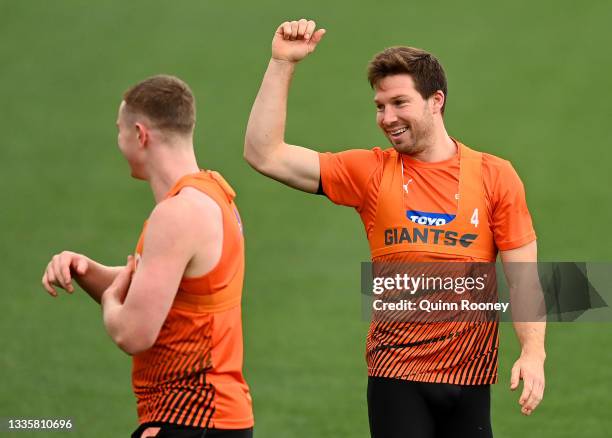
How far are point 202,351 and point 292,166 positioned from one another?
4.48 feet

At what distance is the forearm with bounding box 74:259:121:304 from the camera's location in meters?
5.11

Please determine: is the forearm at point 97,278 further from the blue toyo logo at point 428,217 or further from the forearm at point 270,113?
the blue toyo logo at point 428,217

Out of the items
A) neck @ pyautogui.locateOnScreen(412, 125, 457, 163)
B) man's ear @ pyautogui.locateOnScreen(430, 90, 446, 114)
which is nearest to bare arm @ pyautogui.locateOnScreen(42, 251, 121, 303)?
neck @ pyautogui.locateOnScreen(412, 125, 457, 163)

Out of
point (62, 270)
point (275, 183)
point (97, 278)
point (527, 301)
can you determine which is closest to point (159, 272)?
point (62, 270)

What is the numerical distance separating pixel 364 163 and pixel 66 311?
19.9 ft

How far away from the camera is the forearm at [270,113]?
5762 mm

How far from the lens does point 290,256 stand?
13.2m

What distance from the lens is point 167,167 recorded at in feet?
16.0

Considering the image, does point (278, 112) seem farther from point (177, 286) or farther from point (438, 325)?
point (177, 286)

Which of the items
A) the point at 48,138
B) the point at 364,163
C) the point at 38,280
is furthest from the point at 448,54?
the point at 364,163

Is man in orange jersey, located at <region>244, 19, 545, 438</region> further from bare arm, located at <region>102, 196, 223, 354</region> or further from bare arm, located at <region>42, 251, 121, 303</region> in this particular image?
bare arm, located at <region>102, 196, 223, 354</region>

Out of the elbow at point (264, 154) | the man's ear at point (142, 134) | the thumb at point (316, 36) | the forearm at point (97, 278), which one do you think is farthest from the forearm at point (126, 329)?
the thumb at point (316, 36)

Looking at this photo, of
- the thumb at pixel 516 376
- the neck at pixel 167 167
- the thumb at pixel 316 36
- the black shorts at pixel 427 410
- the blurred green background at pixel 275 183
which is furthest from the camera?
the blurred green background at pixel 275 183

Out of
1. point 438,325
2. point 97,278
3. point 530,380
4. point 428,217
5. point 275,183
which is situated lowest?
point 530,380
